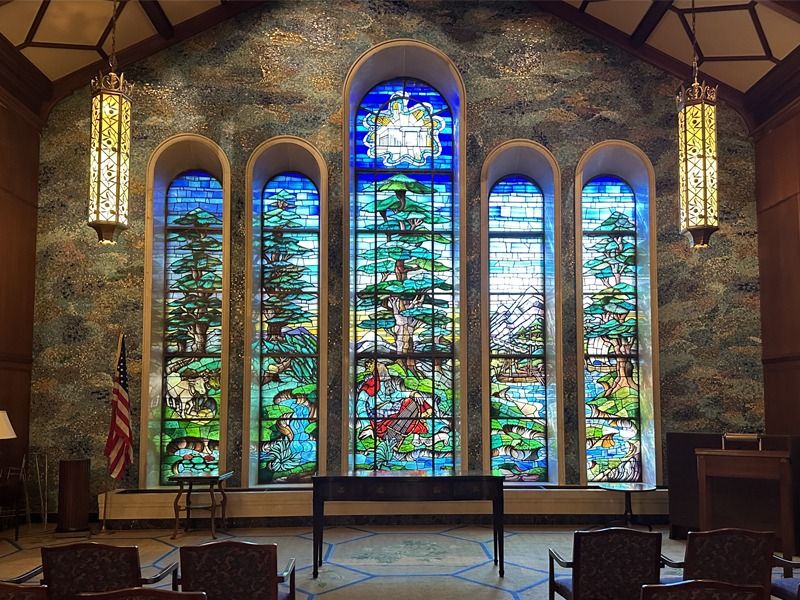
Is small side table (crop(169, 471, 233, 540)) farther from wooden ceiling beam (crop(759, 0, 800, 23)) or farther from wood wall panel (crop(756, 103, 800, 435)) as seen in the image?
wooden ceiling beam (crop(759, 0, 800, 23))

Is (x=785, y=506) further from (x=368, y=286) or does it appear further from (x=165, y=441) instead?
(x=165, y=441)

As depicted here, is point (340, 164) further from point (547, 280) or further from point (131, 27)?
point (547, 280)

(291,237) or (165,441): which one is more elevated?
(291,237)

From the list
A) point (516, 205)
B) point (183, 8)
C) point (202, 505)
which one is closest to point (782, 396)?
point (516, 205)

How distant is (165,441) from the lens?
932 centimetres

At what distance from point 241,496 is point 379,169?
4303 mm

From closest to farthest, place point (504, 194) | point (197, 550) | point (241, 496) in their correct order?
point (197, 550)
point (241, 496)
point (504, 194)

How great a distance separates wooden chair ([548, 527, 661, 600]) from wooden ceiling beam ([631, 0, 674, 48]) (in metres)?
6.40

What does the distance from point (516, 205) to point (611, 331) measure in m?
2.00

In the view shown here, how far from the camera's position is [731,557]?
13.5ft

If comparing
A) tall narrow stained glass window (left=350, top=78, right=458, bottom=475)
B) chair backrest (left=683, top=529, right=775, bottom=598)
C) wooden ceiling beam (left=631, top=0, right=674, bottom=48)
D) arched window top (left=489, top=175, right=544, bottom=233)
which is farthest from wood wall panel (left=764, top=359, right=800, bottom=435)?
chair backrest (left=683, top=529, right=775, bottom=598)

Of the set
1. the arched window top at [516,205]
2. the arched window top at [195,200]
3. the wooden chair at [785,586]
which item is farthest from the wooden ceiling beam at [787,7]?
the arched window top at [195,200]

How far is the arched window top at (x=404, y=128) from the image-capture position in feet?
32.3

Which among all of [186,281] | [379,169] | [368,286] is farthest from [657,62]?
[186,281]
